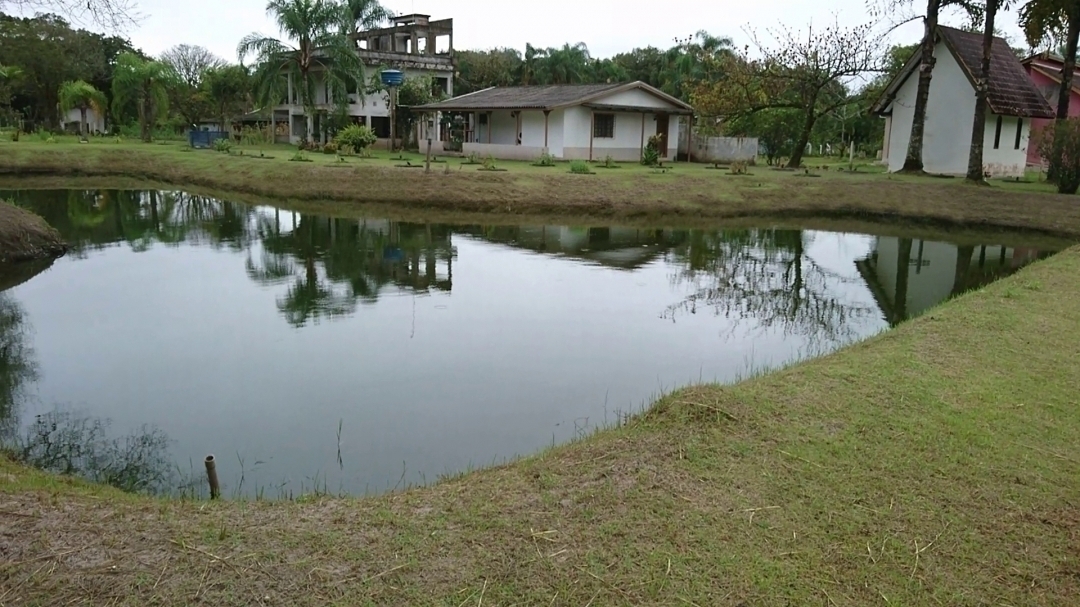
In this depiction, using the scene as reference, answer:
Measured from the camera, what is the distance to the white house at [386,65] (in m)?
40.4

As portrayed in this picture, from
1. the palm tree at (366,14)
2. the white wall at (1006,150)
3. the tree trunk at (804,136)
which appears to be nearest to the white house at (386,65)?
the palm tree at (366,14)

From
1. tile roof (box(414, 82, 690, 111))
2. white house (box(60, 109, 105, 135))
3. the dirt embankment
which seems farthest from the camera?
white house (box(60, 109, 105, 135))

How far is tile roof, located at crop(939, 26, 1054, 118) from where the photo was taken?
27594mm

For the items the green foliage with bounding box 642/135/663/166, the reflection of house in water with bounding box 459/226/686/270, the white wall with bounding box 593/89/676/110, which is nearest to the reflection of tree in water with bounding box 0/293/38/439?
the reflection of house in water with bounding box 459/226/686/270

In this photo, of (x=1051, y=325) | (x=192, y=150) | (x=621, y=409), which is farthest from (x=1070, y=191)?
(x=192, y=150)

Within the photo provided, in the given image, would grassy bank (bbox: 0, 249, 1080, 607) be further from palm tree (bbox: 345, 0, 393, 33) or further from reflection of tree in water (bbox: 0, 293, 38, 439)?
palm tree (bbox: 345, 0, 393, 33)

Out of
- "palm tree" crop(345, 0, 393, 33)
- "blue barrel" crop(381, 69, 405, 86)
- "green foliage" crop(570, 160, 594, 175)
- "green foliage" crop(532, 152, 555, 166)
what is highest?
"palm tree" crop(345, 0, 393, 33)

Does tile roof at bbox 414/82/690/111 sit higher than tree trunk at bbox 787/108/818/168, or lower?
higher

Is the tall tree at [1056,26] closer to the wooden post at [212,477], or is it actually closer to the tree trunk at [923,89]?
the tree trunk at [923,89]

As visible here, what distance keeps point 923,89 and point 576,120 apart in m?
12.4

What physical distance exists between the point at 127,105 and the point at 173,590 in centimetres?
4457

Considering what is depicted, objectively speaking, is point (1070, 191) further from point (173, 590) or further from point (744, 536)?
point (173, 590)

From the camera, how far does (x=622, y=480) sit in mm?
4863

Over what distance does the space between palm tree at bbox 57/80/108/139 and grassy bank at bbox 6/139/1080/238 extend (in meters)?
16.8
